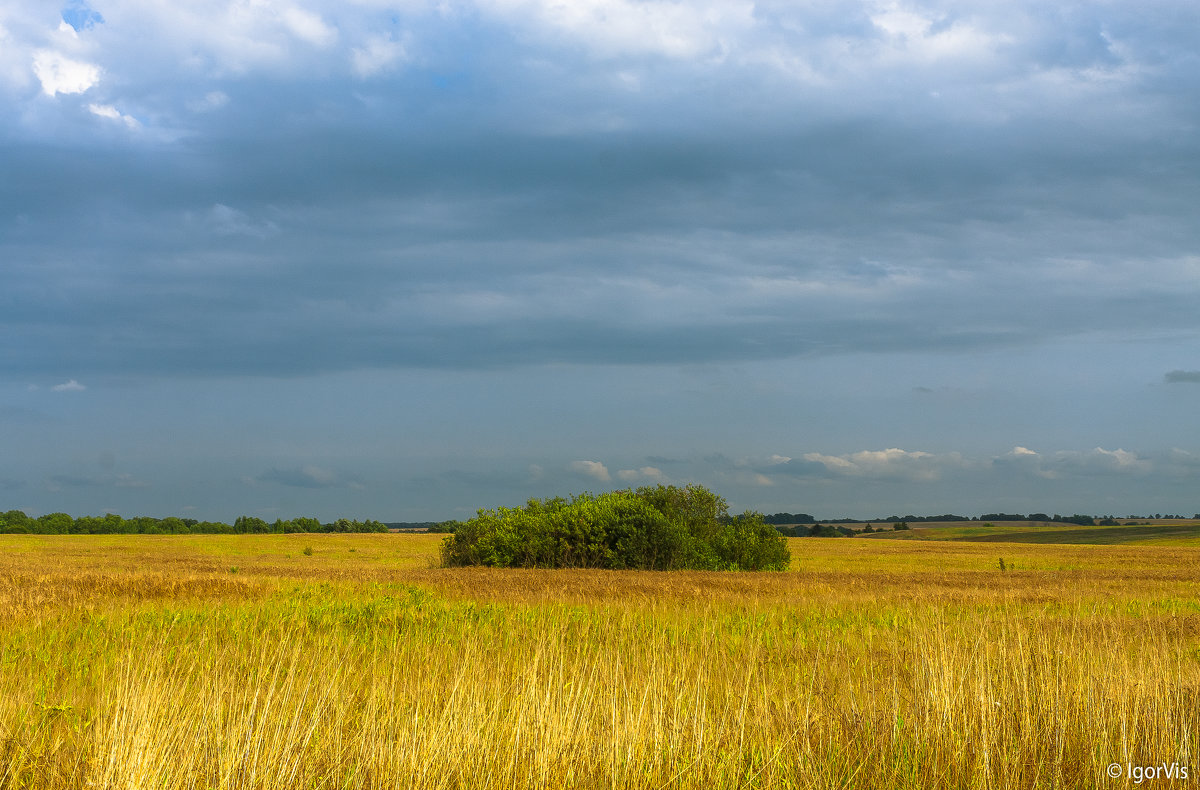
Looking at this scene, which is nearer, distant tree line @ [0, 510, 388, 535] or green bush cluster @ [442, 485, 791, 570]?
green bush cluster @ [442, 485, 791, 570]

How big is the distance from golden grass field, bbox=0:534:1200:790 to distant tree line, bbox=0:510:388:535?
5297 inches

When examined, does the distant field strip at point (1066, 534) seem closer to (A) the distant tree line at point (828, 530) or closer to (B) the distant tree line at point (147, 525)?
(A) the distant tree line at point (828, 530)

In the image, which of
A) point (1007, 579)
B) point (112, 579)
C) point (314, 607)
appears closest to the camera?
point (314, 607)

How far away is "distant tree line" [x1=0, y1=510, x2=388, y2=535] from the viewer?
134625 mm

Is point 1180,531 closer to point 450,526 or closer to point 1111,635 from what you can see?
point 450,526

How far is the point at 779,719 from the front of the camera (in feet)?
22.3

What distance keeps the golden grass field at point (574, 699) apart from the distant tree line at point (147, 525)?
134533 mm

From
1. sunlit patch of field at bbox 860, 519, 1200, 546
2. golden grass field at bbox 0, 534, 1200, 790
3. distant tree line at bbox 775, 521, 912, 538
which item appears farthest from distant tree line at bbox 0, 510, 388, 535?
golden grass field at bbox 0, 534, 1200, 790

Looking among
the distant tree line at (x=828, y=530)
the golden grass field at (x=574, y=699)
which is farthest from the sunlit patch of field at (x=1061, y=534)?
the golden grass field at (x=574, y=699)

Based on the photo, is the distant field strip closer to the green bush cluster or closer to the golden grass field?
the green bush cluster

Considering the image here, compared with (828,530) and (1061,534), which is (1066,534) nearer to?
(1061,534)

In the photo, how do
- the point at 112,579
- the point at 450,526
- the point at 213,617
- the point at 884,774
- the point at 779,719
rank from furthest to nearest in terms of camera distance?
the point at 450,526 < the point at 112,579 < the point at 213,617 < the point at 779,719 < the point at 884,774

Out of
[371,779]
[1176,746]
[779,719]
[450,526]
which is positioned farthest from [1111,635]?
[450,526]

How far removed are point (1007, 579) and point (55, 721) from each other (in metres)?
28.7
